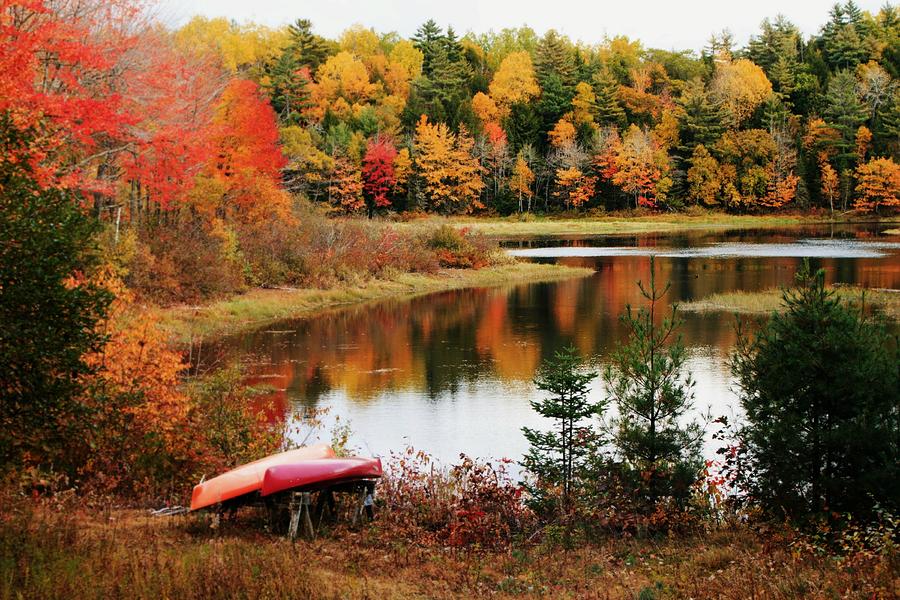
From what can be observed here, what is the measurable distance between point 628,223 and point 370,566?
81432mm

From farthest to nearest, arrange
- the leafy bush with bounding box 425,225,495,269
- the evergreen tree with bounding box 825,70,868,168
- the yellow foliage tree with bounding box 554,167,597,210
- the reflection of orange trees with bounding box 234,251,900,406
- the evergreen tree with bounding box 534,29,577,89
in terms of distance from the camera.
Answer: the evergreen tree with bounding box 534,29,577,89 → the evergreen tree with bounding box 825,70,868,168 → the yellow foliage tree with bounding box 554,167,597,210 → the leafy bush with bounding box 425,225,495,269 → the reflection of orange trees with bounding box 234,251,900,406

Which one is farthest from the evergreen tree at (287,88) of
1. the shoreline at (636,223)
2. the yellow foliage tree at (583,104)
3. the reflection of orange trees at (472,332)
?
the reflection of orange trees at (472,332)

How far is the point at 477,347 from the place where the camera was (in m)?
27.3

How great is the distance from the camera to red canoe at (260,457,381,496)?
32.8ft

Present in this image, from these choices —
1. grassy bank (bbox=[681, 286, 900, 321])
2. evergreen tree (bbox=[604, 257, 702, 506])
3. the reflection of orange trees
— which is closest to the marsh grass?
the reflection of orange trees

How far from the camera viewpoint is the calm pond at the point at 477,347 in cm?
1847

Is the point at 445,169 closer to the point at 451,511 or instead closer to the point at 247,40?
Result: the point at 247,40

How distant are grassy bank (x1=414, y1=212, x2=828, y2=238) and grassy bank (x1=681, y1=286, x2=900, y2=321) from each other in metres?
46.3

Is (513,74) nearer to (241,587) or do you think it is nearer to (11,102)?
(11,102)

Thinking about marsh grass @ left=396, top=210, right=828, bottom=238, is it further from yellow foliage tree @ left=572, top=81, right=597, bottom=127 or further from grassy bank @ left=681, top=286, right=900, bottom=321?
grassy bank @ left=681, top=286, right=900, bottom=321

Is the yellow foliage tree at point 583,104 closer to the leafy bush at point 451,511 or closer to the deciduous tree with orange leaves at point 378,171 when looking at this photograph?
the deciduous tree with orange leaves at point 378,171

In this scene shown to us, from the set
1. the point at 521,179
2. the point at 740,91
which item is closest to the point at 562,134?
the point at 521,179

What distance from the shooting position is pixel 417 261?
4550 cm

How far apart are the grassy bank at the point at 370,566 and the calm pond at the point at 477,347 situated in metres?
5.63
